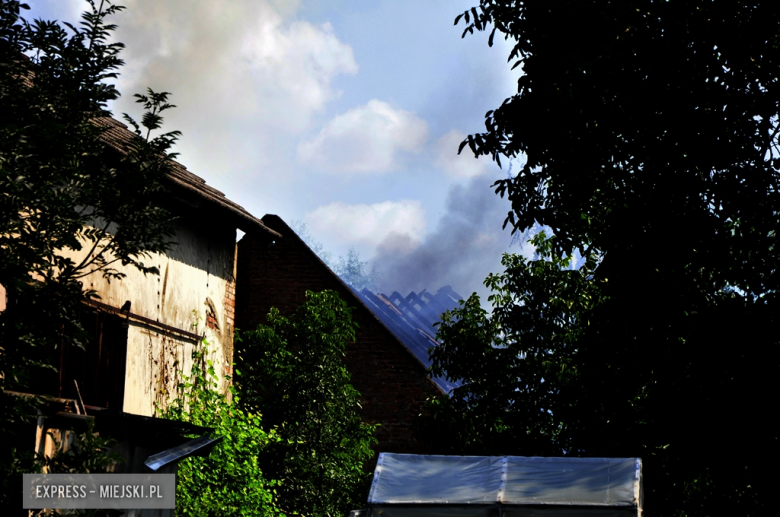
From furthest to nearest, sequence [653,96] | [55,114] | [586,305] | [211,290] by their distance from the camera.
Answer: [586,305] → [211,290] → [653,96] → [55,114]

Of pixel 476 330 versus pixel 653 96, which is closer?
pixel 653 96

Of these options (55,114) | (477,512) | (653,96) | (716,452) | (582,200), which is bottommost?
(477,512)

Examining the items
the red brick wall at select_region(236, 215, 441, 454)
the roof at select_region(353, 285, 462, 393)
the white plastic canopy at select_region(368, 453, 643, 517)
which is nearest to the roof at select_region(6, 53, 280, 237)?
the white plastic canopy at select_region(368, 453, 643, 517)

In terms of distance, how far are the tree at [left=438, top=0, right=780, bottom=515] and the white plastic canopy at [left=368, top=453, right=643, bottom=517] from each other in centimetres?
122

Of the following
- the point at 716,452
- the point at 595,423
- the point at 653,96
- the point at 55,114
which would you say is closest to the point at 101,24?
the point at 55,114

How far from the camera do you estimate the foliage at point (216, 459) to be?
1041 cm

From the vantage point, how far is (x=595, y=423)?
12.6m

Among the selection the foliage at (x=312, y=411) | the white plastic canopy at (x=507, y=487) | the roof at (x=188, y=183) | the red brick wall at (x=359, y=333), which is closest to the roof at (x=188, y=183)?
the roof at (x=188, y=183)

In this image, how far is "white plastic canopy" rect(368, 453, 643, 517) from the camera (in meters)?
8.90

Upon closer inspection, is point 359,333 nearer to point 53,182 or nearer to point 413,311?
point 53,182

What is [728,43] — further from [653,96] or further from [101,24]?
[101,24]

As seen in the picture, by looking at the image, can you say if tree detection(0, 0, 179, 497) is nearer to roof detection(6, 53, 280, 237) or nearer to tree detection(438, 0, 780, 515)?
roof detection(6, 53, 280, 237)

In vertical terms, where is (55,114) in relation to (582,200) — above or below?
below

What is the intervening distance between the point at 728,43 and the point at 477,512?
575 centimetres
